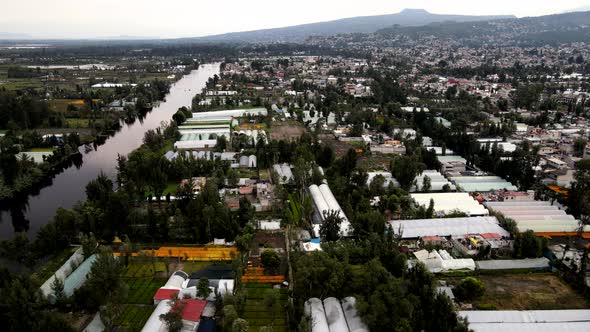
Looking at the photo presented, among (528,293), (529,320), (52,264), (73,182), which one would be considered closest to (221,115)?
(73,182)

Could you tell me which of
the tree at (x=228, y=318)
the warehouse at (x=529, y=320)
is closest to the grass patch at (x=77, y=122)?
the tree at (x=228, y=318)

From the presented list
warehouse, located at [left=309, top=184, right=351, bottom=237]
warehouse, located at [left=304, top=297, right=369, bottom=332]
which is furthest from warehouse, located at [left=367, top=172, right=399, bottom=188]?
warehouse, located at [left=304, top=297, right=369, bottom=332]

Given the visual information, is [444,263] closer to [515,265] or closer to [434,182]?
[515,265]

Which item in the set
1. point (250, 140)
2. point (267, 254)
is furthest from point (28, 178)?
point (267, 254)

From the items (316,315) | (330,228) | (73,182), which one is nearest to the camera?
(316,315)

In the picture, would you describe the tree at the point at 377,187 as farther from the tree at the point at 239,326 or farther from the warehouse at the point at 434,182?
the tree at the point at 239,326

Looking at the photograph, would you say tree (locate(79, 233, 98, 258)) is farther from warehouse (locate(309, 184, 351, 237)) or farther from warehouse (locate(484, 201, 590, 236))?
warehouse (locate(484, 201, 590, 236))
